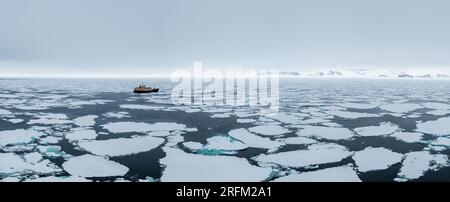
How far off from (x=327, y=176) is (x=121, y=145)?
13.9 feet

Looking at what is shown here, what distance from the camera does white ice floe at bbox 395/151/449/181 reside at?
5790 mm

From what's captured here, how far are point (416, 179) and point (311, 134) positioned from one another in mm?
3653

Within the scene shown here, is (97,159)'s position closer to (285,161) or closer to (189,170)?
(189,170)

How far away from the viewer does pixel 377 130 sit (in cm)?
984

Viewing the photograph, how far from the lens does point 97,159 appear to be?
6.62 m

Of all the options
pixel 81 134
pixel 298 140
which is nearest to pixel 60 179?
pixel 81 134

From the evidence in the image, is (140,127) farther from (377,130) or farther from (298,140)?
(377,130)

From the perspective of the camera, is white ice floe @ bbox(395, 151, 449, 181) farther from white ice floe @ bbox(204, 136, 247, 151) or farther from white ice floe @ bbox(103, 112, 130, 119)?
white ice floe @ bbox(103, 112, 130, 119)

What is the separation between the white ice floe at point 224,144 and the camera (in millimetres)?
7618

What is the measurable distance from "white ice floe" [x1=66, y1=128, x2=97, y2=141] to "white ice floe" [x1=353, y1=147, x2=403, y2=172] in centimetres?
573
